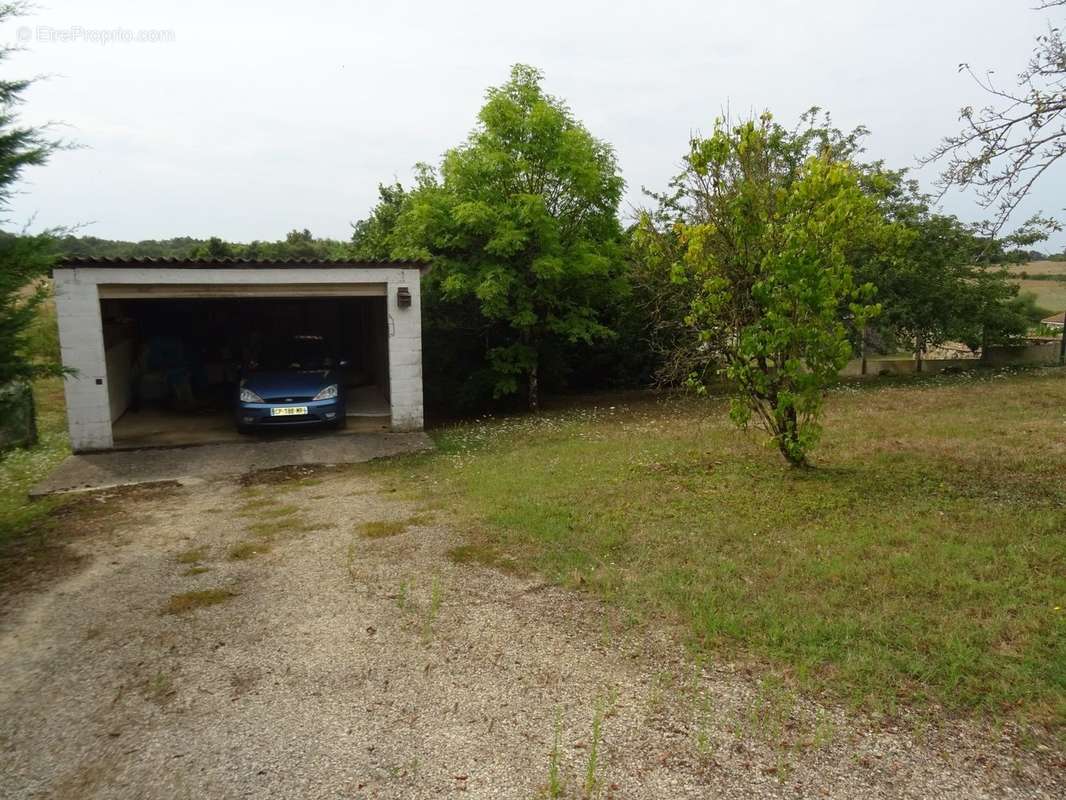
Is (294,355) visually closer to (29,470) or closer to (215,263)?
(215,263)

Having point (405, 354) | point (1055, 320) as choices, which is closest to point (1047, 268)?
point (1055, 320)

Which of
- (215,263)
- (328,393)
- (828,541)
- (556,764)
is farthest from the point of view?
(328,393)

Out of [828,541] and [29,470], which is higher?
[828,541]

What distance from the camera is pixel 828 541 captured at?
5.45 metres

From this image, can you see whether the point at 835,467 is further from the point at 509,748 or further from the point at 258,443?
the point at 258,443

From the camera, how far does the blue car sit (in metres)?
10.7

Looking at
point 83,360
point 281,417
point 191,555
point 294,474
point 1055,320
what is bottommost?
point 294,474

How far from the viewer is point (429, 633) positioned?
164 inches

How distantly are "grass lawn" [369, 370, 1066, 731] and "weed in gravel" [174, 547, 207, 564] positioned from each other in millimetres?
2341

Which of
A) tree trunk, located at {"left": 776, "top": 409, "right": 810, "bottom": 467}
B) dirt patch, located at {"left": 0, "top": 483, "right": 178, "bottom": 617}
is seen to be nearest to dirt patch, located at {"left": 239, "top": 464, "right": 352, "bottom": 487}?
dirt patch, located at {"left": 0, "top": 483, "right": 178, "bottom": 617}

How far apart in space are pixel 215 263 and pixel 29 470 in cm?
389

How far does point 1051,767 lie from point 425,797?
259 cm

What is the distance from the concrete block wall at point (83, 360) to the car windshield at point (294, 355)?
98.6 inches

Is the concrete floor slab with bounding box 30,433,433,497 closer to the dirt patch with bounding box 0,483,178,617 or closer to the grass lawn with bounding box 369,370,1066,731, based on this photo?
the dirt patch with bounding box 0,483,178,617
